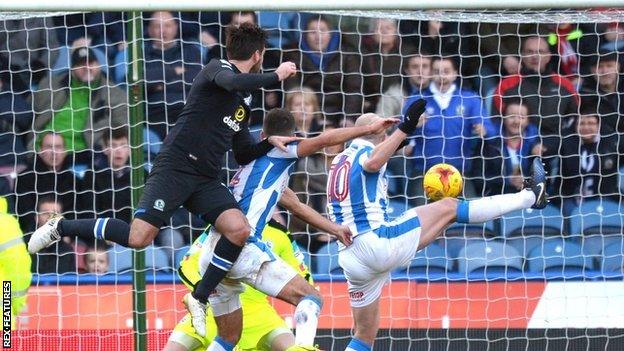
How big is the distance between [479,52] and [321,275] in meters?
2.40

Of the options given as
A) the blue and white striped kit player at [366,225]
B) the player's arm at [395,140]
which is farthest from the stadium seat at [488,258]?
the player's arm at [395,140]

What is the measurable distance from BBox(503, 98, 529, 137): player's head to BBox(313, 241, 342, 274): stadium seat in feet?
5.44

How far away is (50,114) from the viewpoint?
10.8 metres

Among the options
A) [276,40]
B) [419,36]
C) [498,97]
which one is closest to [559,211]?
[498,97]

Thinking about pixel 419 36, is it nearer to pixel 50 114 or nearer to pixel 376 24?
pixel 376 24

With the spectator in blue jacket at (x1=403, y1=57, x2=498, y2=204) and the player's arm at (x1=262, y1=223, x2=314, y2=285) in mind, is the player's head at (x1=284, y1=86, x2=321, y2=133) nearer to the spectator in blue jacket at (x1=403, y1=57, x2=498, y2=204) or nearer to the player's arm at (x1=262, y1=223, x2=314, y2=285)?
the spectator in blue jacket at (x1=403, y1=57, x2=498, y2=204)

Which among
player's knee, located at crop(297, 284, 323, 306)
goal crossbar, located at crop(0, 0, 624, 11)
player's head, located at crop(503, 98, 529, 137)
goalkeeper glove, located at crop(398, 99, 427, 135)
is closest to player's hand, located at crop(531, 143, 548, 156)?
player's head, located at crop(503, 98, 529, 137)

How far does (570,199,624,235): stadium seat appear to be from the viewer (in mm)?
10883

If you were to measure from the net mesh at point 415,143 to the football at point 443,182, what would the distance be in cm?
169

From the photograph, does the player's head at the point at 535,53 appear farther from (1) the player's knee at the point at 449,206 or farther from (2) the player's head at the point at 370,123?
(1) the player's knee at the point at 449,206

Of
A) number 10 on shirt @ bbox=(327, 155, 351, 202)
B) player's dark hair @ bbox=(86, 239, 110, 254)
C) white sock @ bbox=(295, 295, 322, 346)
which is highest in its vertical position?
number 10 on shirt @ bbox=(327, 155, 351, 202)

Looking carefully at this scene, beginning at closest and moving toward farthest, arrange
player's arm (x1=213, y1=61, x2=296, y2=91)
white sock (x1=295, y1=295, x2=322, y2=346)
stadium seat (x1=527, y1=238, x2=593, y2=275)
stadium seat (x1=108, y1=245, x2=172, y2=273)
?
player's arm (x1=213, y1=61, x2=296, y2=91) < white sock (x1=295, y1=295, x2=322, y2=346) < stadium seat (x1=108, y1=245, x2=172, y2=273) < stadium seat (x1=527, y1=238, x2=593, y2=275)

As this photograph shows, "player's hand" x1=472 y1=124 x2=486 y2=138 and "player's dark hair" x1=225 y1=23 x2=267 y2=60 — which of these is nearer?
"player's dark hair" x1=225 y1=23 x2=267 y2=60

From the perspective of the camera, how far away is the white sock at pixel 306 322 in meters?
7.80
